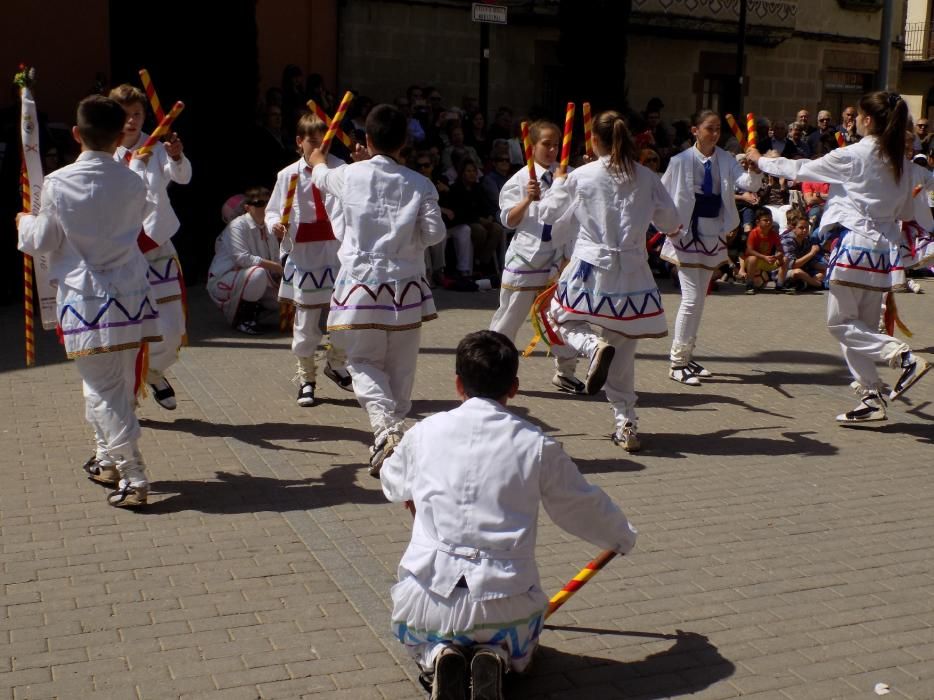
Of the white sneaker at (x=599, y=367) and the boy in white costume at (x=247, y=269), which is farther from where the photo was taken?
the boy in white costume at (x=247, y=269)

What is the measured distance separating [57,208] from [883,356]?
474cm

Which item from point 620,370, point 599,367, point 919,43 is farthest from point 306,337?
point 919,43

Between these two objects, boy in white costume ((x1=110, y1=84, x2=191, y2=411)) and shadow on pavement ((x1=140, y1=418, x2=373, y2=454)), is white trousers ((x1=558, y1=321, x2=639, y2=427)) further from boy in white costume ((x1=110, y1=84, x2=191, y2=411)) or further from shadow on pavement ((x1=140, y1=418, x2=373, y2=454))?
boy in white costume ((x1=110, y1=84, x2=191, y2=411))

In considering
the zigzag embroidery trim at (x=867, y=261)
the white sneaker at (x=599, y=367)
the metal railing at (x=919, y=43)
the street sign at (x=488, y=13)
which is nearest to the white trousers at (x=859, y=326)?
the zigzag embroidery trim at (x=867, y=261)

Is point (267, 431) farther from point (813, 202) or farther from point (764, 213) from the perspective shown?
point (813, 202)

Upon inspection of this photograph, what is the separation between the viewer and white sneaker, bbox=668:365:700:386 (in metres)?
8.73

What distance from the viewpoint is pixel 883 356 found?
7230mm

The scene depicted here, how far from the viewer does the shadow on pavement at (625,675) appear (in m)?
3.95

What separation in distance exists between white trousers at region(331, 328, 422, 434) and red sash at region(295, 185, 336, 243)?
1.41 metres

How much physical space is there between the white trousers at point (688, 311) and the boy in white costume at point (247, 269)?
3.51m

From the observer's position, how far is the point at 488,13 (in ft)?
44.2

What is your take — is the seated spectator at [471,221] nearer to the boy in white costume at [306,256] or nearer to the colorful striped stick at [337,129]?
the boy in white costume at [306,256]

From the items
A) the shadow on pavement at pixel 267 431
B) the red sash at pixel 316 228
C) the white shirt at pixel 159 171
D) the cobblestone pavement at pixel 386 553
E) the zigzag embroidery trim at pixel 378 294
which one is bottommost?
the cobblestone pavement at pixel 386 553

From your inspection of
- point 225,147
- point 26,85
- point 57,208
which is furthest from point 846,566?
point 225,147
